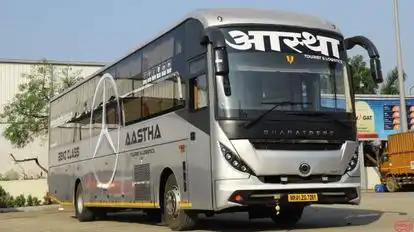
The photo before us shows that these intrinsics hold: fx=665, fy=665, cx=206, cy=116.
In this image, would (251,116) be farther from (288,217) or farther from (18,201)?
(18,201)

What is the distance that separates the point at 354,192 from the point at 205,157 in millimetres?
2607

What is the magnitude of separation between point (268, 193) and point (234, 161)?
77cm

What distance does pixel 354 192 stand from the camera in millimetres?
11219

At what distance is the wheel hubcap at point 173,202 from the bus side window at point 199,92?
1759mm

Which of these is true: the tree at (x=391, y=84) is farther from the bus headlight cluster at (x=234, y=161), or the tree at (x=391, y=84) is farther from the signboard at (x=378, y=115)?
the bus headlight cluster at (x=234, y=161)

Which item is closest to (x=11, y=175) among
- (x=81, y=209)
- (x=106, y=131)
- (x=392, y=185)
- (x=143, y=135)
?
(x=392, y=185)

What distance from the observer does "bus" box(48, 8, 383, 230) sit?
1050 centimetres

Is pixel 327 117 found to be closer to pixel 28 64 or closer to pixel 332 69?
pixel 332 69

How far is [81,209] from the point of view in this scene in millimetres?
18219

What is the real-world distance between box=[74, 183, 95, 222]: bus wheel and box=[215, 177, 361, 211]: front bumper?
8278 mm

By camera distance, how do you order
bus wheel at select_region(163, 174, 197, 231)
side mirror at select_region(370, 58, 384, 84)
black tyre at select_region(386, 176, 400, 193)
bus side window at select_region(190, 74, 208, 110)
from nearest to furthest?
bus side window at select_region(190, 74, 208, 110) → side mirror at select_region(370, 58, 384, 84) → bus wheel at select_region(163, 174, 197, 231) → black tyre at select_region(386, 176, 400, 193)

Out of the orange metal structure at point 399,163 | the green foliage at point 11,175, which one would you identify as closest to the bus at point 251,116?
the orange metal structure at point 399,163

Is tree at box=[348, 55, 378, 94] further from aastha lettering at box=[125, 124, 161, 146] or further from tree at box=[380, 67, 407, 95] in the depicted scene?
aastha lettering at box=[125, 124, 161, 146]

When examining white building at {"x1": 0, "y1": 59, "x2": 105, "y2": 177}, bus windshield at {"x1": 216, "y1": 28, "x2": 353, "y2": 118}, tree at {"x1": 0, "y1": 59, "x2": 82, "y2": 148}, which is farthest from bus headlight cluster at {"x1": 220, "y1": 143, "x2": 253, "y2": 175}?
white building at {"x1": 0, "y1": 59, "x2": 105, "y2": 177}
